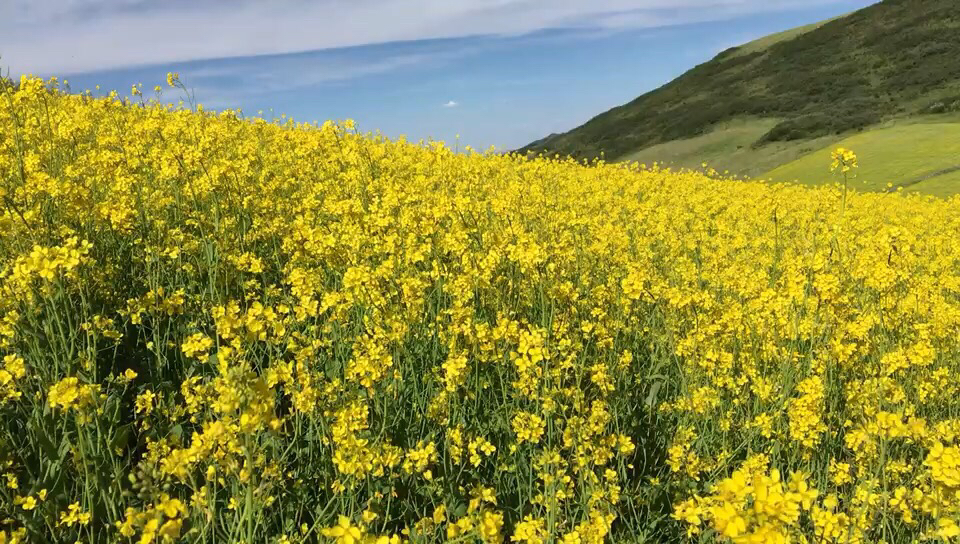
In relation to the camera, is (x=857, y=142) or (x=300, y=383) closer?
(x=300, y=383)

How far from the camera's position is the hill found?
103 feet

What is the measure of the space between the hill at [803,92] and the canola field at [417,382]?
25612 mm

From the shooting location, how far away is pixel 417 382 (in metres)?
3.43

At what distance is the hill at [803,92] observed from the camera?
31359 mm

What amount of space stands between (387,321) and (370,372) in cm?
56

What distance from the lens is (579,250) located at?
5578mm

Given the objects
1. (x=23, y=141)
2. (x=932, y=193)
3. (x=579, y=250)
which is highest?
(x=23, y=141)

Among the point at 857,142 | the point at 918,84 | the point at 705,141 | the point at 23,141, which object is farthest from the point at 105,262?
the point at 918,84

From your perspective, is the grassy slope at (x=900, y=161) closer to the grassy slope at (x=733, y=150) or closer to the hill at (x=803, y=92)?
the grassy slope at (x=733, y=150)

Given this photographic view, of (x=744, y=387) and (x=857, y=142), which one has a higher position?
(x=857, y=142)

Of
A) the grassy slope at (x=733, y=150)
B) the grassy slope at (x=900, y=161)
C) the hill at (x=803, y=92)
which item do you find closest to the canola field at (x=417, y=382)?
the grassy slope at (x=900, y=161)

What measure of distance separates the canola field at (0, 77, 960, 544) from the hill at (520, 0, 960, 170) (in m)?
25.6

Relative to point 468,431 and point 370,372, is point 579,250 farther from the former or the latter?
point 370,372

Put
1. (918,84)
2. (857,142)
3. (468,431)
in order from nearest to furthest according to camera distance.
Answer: (468,431) → (857,142) → (918,84)
